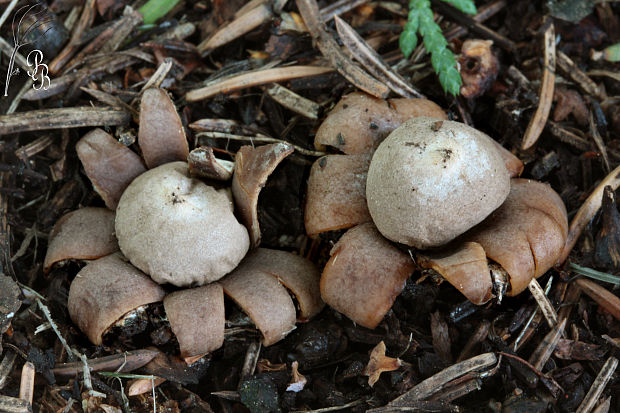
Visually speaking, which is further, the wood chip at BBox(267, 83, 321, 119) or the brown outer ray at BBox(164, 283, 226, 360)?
the wood chip at BBox(267, 83, 321, 119)

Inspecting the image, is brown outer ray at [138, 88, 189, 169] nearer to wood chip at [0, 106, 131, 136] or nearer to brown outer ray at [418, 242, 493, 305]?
wood chip at [0, 106, 131, 136]

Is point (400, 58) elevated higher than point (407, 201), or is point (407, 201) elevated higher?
point (400, 58)

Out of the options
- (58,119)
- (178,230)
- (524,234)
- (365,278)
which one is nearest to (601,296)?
(524,234)

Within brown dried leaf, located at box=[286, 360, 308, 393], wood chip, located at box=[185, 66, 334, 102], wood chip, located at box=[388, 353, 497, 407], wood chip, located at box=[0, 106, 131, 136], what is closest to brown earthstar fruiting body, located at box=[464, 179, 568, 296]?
wood chip, located at box=[388, 353, 497, 407]

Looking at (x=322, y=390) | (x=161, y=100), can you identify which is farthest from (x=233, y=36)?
(x=322, y=390)

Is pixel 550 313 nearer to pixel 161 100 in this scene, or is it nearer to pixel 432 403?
pixel 432 403

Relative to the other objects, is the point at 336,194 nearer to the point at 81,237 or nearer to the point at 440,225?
the point at 440,225
